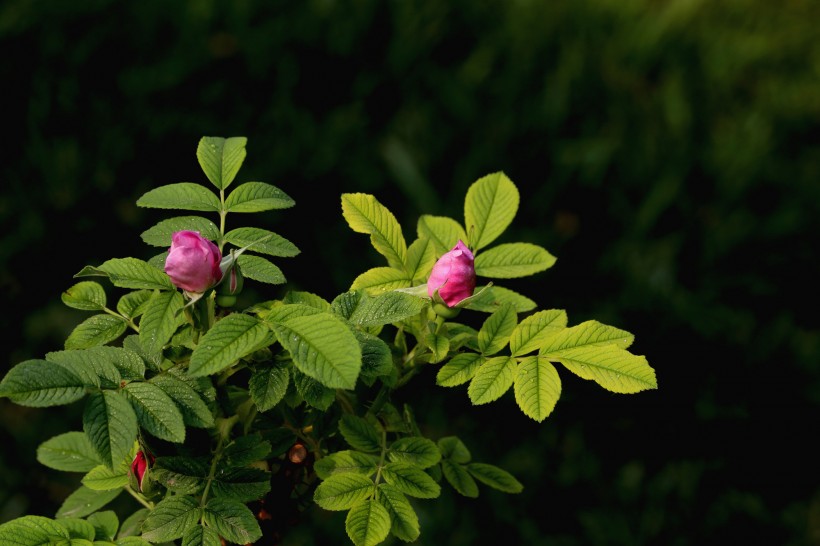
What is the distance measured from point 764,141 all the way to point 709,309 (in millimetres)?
509

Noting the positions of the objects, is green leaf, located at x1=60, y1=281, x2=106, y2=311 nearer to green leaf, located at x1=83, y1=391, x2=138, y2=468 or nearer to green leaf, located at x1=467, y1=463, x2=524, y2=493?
green leaf, located at x1=83, y1=391, x2=138, y2=468

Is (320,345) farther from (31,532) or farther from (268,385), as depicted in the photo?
(31,532)

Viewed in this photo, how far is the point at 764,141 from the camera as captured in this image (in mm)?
2584

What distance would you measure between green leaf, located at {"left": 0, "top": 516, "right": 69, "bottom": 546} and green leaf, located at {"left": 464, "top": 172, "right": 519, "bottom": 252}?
46cm

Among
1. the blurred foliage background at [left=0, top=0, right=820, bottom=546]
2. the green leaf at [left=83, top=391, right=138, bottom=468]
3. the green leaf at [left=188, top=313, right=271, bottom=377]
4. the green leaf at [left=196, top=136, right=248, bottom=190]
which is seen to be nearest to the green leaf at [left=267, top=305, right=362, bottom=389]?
the green leaf at [left=188, top=313, right=271, bottom=377]

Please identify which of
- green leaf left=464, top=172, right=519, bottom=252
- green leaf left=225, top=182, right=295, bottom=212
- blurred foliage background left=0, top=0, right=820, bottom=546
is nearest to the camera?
green leaf left=225, top=182, right=295, bottom=212

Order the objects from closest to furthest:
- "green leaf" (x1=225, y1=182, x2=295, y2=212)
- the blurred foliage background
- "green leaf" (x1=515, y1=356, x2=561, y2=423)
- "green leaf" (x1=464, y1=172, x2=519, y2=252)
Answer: "green leaf" (x1=515, y1=356, x2=561, y2=423) → "green leaf" (x1=225, y1=182, x2=295, y2=212) → "green leaf" (x1=464, y1=172, x2=519, y2=252) → the blurred foliage background

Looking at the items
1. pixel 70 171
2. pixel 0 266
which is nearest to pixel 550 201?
pixel 70 171

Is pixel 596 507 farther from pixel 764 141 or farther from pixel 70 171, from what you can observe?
pixel 70 171

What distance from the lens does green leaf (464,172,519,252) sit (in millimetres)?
939

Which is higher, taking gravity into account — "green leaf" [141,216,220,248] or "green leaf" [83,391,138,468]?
"green leaf" [141,216,220,248]

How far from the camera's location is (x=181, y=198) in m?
0.81

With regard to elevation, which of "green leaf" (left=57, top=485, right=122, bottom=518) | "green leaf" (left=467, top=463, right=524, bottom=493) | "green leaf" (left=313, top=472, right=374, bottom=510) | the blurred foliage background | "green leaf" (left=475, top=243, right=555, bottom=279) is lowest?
the blurred foliage background

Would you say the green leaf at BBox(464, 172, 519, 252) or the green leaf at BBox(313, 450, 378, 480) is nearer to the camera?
the green leaf at BBox(313, 450, 378, 480)
